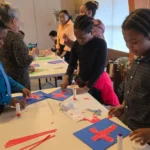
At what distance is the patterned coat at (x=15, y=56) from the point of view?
1.73 metres

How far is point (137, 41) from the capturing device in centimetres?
99

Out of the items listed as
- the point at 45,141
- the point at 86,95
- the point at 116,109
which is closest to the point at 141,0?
the point at 86,95

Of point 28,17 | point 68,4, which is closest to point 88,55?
point 28,17

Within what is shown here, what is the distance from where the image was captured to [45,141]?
1.03 m

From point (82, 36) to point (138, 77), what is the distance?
0.70 metres

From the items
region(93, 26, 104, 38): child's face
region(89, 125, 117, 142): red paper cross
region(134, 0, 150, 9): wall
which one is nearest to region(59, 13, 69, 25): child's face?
region(93, 26, 104, 38): child's face

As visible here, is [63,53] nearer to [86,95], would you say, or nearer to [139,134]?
[86,95]

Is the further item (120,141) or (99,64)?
(99,64)

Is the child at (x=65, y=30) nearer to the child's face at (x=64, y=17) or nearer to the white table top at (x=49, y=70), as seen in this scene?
the child's face at (x=64, y=17)

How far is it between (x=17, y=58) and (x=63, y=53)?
214 cm

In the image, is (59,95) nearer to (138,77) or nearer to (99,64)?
(99,64)

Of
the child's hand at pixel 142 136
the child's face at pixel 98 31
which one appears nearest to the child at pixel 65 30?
the child's face at pixel 98 31

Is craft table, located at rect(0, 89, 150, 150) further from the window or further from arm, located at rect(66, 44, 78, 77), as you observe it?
the window

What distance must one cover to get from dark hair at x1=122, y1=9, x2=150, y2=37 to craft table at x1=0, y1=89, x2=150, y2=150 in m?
0.54
